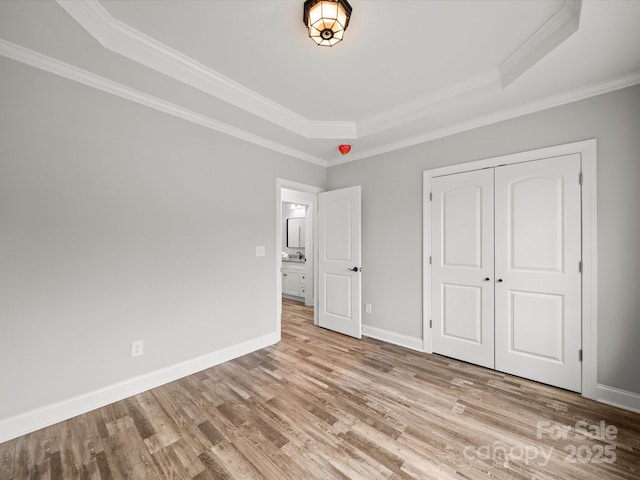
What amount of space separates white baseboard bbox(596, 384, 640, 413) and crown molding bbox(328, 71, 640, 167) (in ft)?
7.83

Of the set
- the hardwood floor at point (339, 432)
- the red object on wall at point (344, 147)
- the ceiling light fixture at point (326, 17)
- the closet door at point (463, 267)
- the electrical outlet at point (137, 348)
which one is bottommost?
the hardwood floor at point (339, 432)

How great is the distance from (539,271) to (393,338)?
1746 mm

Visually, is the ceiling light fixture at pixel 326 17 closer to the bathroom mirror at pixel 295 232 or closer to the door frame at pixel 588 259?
the door frame at pixel 588 259

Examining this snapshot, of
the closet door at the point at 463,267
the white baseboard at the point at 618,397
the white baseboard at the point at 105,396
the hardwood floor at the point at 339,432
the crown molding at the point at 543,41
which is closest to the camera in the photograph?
the hardwood floor at the point at 339,432

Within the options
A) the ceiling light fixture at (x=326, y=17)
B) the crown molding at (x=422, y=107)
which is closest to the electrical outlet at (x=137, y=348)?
the ceiling light fixture at (x=326, y=17)

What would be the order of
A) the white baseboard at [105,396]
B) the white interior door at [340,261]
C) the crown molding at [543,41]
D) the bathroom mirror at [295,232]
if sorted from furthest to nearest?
the bathroom mirror at [295,232] → the white interior door at [340,261] → the white baseboard at [105,396] → the crown molding at [543,41]

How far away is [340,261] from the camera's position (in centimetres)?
384

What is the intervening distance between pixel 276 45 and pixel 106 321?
253 centimetres

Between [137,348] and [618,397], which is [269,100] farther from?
[618,397]

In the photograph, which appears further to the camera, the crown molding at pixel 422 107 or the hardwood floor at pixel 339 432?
the crown molding at pixel 422 107

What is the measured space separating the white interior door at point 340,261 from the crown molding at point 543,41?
1898mm

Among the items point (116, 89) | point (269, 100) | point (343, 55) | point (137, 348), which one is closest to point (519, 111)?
point (343, 55)

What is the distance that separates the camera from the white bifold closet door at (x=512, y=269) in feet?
7.74

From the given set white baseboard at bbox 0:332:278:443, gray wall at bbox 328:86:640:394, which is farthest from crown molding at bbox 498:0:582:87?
white baseboard at bbox 0:332:278:443
